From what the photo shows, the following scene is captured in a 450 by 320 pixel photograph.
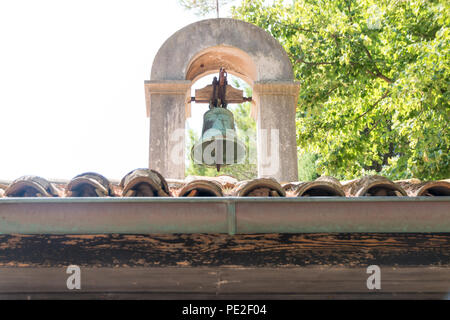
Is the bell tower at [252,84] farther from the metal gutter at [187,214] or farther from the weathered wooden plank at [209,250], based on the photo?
the metal gutter at [187,214]

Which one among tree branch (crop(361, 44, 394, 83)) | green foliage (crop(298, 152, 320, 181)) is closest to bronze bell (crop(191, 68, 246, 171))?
tree branch (crop(361, 44, 394, 83))

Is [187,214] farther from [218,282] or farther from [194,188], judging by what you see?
[218,282]

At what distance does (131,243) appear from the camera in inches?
71.4

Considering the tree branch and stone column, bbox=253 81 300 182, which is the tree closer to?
the tree branch

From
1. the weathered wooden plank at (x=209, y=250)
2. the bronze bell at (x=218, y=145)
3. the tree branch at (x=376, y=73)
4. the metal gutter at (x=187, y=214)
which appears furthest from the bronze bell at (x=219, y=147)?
the tree branch at (x=376, y=73)

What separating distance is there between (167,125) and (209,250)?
146 cm

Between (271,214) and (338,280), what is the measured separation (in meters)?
0.49

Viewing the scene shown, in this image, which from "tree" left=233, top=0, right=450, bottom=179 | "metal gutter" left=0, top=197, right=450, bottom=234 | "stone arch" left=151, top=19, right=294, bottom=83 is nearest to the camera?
"metal gutter" left=0, top=197, right=450, bottom=234

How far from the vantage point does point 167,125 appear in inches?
122

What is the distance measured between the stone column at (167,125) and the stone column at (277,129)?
533 millimetres

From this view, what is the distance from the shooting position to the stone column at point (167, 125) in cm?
303

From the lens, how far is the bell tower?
307 centimetres

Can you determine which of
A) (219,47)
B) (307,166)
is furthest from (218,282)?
(307,166)

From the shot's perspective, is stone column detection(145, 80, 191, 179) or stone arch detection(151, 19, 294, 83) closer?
stone column detection(145, 80, 191, 179)
